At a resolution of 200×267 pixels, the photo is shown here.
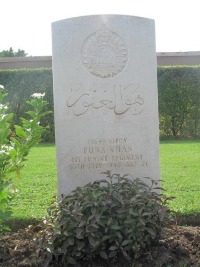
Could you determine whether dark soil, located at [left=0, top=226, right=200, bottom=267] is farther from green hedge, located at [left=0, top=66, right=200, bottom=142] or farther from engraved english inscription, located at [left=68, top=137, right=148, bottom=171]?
green hedge, located at [left=0, top=66, right=200, bottom=142]

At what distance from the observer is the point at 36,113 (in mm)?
3711

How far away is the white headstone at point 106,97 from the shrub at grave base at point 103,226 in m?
0.52

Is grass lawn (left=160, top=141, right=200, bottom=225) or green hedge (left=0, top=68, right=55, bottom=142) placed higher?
green hedge (left=0, top=68, right=55, bottom=142)

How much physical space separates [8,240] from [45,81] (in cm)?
980

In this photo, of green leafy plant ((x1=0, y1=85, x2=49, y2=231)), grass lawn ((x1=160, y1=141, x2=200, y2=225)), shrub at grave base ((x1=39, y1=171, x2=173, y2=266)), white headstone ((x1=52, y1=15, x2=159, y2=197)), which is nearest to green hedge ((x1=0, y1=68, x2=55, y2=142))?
grass lawn ((x1=160, y1=141, x2=200, y2=225))

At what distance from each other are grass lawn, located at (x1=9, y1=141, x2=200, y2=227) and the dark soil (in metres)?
0.35

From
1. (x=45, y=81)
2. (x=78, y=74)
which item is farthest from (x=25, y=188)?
(x=45, y=81)

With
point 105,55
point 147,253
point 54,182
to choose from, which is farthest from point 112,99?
point 54,182

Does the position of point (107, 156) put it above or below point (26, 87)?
below

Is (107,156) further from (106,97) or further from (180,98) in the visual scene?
(180,98)

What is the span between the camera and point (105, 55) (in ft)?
13.6

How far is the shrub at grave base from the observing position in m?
3.38

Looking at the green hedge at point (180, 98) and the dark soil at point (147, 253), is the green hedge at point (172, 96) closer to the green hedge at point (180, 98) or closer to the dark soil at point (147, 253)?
the green hedge at point (180, 98)

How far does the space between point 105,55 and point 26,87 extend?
975cm
